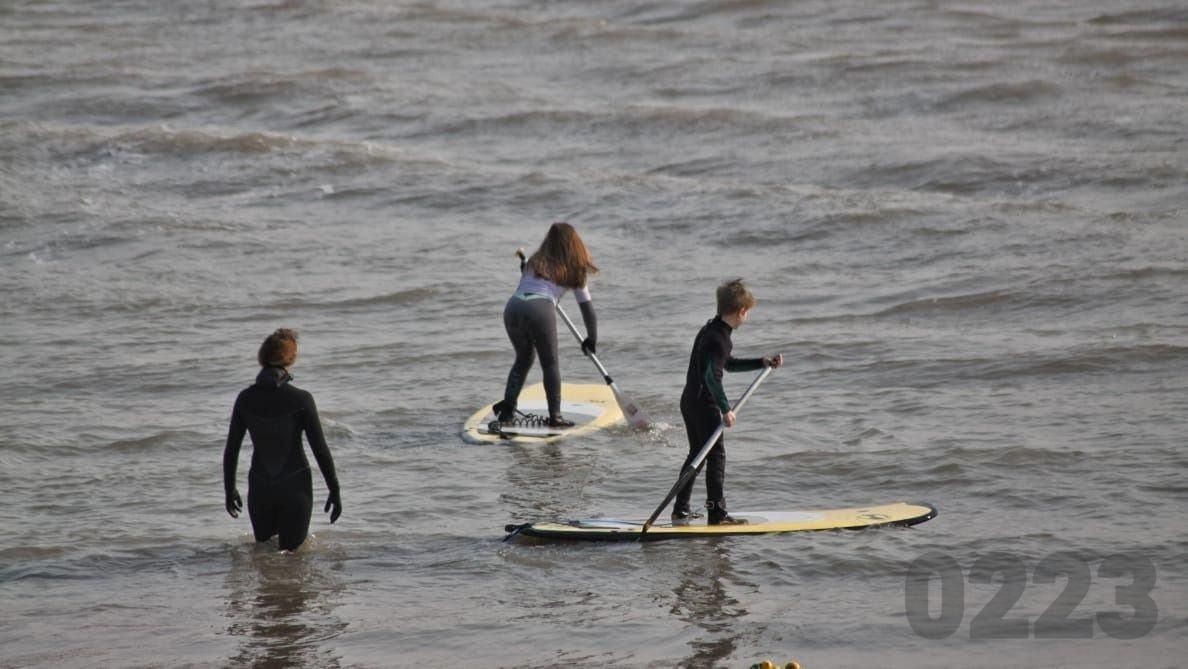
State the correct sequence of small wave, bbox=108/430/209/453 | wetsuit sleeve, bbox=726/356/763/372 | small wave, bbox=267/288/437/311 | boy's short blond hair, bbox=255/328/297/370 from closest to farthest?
boy's short blond hair, bbox=255/328/297/370 < wetsuit sleeve, bbox=726/356/763/372 < small wave, bbox=108/430/209/453 < small wave, bbox=267/288/437/311

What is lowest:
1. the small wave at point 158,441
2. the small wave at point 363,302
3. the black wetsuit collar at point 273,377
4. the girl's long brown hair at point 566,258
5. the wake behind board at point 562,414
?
the wake behind board at point 562,414

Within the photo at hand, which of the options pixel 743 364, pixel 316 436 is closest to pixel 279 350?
pixel 316 436

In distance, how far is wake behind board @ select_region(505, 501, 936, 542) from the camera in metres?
9.23

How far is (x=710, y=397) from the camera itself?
9.03 meters

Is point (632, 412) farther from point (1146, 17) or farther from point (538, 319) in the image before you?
point (1146, 17)

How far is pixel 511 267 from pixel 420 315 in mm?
2219

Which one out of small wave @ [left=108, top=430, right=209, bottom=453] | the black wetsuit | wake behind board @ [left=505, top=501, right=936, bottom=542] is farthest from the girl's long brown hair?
small wave @ [left=108, top=430, right=209, bottom=453]

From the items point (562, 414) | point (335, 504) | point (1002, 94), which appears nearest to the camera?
point (335, 504)

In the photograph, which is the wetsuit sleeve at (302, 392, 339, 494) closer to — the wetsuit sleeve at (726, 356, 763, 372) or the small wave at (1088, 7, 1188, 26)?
the wetsuit sleeve at (726, 356, 763, 372)

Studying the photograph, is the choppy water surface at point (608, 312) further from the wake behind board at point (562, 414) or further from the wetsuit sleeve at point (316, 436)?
the wetsuit sleeve at point (316, 436)

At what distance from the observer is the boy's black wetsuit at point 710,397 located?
8914 millimetres

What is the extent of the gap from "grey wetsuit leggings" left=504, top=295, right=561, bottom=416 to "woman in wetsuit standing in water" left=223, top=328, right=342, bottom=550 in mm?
3168

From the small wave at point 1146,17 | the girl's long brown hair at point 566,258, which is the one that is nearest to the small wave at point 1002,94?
the small wave at point 1146,17

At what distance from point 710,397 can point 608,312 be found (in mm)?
7432
